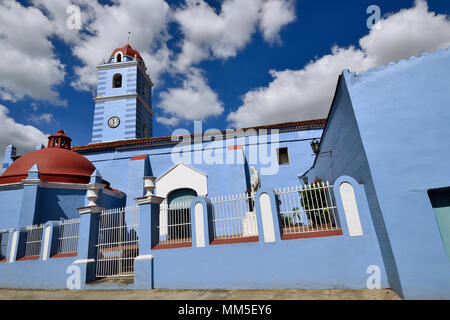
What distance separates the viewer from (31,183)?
966 cm

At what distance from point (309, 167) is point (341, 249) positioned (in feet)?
27.9

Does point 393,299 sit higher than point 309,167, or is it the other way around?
point 309,167

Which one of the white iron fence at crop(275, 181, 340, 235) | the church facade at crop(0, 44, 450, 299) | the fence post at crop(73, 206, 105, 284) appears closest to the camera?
the church facade at crop(0, 44, 450, 299)

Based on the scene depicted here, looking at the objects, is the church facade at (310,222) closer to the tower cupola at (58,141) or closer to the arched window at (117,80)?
the tower cupola at (58,141)

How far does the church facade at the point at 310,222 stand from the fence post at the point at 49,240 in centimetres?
3

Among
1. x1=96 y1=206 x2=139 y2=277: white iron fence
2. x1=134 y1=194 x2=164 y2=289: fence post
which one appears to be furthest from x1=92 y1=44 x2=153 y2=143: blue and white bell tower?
x1=134 y1=194 x2=164 y2=289: fence post

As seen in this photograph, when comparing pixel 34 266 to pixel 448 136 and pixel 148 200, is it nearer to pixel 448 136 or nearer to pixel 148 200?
pixel 148 200

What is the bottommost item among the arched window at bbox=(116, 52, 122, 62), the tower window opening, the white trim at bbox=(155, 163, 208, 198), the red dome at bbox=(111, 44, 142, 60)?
the white trim at bbox=(155, 163, 208, 198)

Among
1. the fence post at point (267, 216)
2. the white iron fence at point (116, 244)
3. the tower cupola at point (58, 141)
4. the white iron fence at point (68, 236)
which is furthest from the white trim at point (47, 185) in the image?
the fence post at point (267, 216)

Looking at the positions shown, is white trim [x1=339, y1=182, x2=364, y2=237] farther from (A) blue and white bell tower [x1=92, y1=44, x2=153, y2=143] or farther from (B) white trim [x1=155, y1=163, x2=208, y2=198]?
(A) blue and white bell tower [x1=92, y1=44, x2=153, y2=143]

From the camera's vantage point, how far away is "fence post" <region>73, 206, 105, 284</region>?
6.77m

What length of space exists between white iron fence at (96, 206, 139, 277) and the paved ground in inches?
29.8

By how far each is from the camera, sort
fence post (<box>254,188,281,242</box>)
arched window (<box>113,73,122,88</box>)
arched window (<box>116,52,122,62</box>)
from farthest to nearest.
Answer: arched window (<box>116,52,122,62</box>) → arched window (<box>113,73,122,88</box>) → fence post (<box>254,188,281,242</box>)

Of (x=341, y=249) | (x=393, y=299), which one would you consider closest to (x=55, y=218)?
(x=341, y=249)
